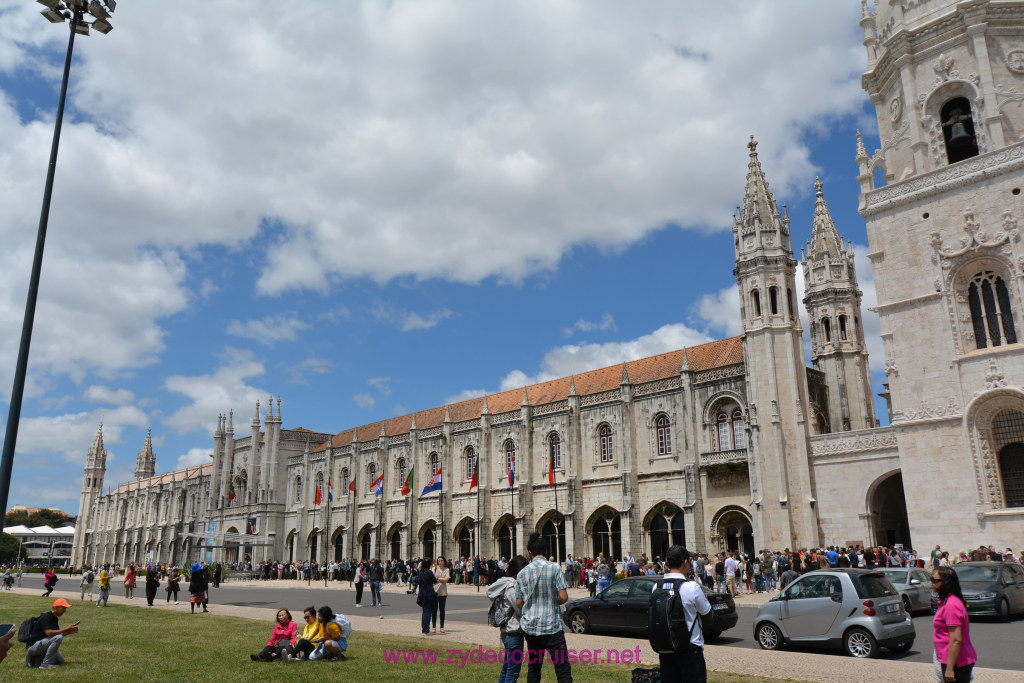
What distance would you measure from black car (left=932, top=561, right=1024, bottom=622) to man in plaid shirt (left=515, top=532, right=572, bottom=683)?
1250 cm

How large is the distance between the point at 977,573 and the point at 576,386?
28887 millimetres

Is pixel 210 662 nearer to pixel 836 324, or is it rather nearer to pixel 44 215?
pixel 44 215

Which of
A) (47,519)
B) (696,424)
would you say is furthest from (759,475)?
(47,519)

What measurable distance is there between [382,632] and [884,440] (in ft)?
69.9

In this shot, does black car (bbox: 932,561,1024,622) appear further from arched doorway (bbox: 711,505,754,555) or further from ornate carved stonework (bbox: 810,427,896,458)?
arched doorway (bbox: 711,505,754,555)

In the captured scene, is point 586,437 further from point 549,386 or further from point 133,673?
point 133,673

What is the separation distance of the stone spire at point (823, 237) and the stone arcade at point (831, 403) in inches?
3.7

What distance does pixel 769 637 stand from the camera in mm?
12633

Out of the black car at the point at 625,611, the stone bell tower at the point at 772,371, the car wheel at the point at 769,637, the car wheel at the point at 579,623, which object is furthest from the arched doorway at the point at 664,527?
the car wheel at the point at 769,637

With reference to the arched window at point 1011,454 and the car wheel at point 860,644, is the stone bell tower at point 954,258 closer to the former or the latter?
the arched window at point 1011,454

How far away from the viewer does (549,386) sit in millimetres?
46219

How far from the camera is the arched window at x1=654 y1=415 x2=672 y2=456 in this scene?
1409 inches

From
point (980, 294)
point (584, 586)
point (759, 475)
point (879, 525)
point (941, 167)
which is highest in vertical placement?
point (941, 167)

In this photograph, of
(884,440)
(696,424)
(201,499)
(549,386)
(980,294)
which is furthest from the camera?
(201,499)
